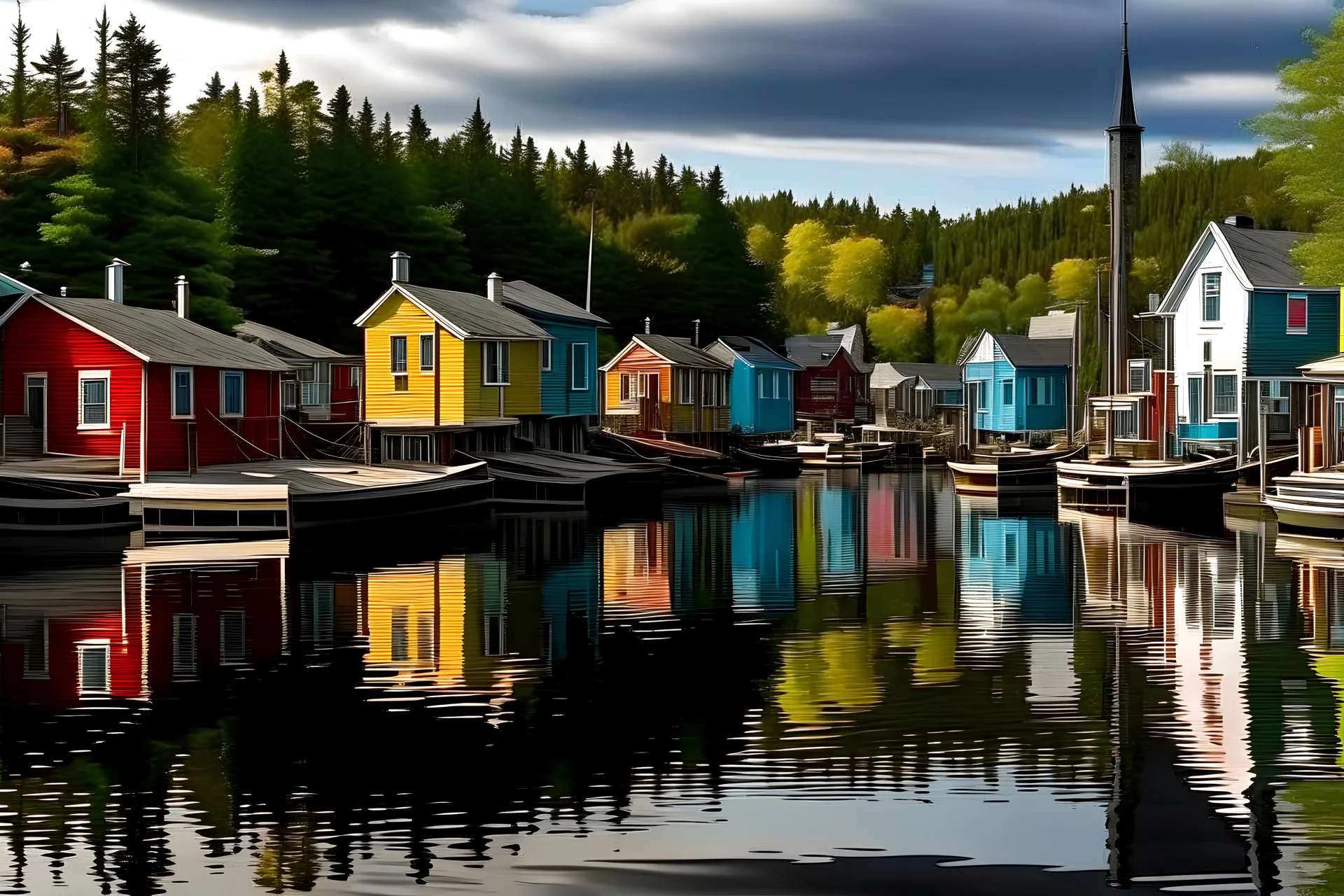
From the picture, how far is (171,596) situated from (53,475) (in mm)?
18169

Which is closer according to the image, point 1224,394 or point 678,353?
point 1224,394

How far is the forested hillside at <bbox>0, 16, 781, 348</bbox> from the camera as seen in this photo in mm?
70250

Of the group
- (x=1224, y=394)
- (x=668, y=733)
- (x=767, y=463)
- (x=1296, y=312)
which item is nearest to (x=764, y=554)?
(x=668, y=733)

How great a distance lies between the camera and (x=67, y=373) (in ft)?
159

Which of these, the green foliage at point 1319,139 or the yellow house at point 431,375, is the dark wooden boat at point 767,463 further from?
the green foliage at point 1319,139

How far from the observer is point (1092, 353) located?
111 m

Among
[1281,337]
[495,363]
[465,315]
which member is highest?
[465,315]

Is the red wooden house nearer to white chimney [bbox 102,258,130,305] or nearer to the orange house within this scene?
white chimney [bbox 102,258,130,305]

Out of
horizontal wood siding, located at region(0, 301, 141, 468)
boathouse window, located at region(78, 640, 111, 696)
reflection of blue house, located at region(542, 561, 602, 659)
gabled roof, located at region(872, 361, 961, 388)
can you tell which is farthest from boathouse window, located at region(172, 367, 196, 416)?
gabled roof, located at region(872, 361, 961, 388)

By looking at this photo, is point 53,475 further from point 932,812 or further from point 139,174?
point 932,812

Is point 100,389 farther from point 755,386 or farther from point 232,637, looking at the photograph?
point 755,386

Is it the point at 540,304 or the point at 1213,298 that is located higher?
the point at 540,304

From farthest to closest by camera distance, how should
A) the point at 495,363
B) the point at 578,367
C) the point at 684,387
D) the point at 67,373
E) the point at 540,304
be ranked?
1. the point at 684,387
2. the point at 578,367
3. the point at 540,304
4. the point at 495,363
5. the point at 67,373

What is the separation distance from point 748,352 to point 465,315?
45384mm
